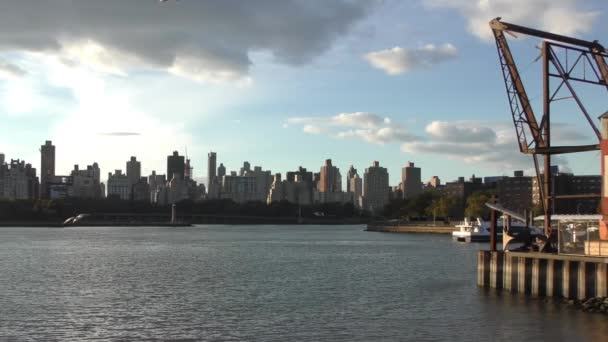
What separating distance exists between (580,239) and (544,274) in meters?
2.78

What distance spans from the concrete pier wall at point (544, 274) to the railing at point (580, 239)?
1.10 metres

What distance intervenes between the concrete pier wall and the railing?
1.10m

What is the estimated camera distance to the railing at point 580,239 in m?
41.0

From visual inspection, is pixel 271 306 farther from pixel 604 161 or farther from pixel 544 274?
pixel 604 161

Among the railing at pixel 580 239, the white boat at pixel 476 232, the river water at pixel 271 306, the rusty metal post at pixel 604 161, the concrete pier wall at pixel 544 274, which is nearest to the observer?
the river water at pixel 271 306

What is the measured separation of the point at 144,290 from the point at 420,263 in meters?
34.3

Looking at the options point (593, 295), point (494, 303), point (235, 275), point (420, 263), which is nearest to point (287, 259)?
point (420, 263)

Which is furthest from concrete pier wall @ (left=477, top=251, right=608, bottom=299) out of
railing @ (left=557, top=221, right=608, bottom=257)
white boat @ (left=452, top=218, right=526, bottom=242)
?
white boat @ (left=452, top=218, right=526, bottom=242)

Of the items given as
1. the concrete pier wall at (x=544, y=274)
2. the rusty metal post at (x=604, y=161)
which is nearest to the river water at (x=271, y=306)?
the concrete pier wall at (x=544, y=274)

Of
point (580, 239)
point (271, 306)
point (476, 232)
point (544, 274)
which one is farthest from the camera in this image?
point (476, 232)

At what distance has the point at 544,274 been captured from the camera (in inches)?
1725

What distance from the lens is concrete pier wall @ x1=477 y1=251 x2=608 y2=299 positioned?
39716 mm

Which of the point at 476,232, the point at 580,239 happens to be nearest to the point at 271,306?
the point at 580,239

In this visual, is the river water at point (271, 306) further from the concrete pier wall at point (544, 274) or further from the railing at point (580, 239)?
the railing at point (580, 239)
